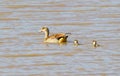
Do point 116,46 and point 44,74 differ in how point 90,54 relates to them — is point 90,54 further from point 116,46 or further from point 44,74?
point 44,74

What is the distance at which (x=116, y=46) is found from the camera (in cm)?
1758

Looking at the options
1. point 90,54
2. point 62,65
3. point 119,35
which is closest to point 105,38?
point 119,35

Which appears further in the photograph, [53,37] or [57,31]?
[57,31]

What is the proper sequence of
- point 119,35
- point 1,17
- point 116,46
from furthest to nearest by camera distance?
point 1,17 < point 119,35 < point 116,46

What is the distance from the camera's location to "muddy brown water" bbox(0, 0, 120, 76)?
50.8 feet

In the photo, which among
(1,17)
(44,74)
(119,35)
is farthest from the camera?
(1,17)

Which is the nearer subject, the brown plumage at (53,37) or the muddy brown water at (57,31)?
the muddy brown water at (57,31)

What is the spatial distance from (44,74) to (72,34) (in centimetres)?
456

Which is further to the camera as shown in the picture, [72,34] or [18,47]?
[72,34]

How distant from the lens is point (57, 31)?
65.6 ft

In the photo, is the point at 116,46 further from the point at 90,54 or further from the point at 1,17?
the point at 1,17

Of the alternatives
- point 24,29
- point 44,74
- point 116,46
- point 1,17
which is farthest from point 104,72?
point 1,17

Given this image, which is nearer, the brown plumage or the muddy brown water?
the muddy brown water

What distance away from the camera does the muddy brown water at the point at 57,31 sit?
15.5m
